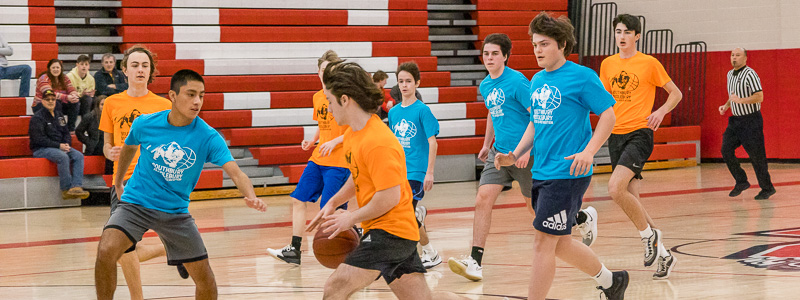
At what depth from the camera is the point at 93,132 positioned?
1359cm

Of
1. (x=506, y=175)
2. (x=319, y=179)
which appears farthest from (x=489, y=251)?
(x=319, y=179)

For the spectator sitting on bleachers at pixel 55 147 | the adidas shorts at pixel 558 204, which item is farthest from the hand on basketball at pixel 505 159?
the spectator sitting on bleachers at pixel 55 147

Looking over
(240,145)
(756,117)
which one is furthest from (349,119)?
(240,145)

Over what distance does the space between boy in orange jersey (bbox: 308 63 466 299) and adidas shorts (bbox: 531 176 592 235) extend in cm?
98

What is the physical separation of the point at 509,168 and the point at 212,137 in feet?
8.59

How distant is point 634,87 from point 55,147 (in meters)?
8.42

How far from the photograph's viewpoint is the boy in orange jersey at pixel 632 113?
23.2 ft

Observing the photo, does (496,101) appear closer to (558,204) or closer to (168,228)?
(558,204)

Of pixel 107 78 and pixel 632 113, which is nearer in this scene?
pixel 632 113

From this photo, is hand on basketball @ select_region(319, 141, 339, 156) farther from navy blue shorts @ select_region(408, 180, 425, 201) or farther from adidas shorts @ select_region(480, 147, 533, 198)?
adidas shorts @ select_region(480, 147, 533, 198)

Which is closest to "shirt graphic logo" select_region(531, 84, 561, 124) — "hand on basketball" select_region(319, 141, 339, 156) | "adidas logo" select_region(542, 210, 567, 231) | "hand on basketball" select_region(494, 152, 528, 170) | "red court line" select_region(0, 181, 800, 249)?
"hand on basketball" select_region(494, 152, 528, 170)

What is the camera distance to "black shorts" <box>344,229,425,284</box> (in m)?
4.32

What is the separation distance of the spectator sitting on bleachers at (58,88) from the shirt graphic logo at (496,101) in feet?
26.2

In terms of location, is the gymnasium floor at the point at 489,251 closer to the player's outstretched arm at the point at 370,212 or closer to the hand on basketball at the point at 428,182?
the hand on basketball at the point at 428,182
